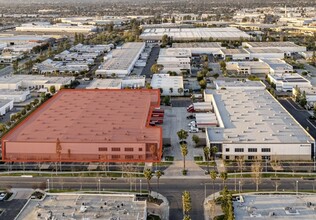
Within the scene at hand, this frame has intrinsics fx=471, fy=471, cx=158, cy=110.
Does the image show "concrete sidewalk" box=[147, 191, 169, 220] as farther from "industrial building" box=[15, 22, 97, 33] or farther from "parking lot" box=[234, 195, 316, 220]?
"industrial building" box=[15, 22, 97, 33]

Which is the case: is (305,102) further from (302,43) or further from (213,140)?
(302,43)

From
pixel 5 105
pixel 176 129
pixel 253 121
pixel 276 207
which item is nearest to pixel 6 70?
pixel 5 105

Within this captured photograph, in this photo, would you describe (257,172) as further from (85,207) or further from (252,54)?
(252,54)

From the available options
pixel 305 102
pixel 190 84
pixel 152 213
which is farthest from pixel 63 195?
pixel 190 84

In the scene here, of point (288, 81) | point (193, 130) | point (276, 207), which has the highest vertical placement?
point (288, 81)

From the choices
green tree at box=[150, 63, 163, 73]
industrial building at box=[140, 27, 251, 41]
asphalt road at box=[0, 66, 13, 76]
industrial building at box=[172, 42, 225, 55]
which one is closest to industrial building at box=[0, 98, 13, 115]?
asphalt road at box=[0, 66, 13, 76]

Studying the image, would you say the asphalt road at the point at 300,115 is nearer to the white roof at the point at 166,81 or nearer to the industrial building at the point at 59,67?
the white roof at the point at 166,81
